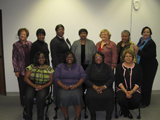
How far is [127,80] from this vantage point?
8.54ft

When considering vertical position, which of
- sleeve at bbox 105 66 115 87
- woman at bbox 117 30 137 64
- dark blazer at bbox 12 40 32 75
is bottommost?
sleeve at bbox 105 66 115 87

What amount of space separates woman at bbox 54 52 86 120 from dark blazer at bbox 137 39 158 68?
131cm

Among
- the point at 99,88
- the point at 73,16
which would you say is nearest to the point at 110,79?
the point at 99,88

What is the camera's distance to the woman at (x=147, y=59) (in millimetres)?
2939

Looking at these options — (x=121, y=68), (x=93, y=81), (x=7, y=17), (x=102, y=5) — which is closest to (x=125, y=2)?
(x=102, y=5)

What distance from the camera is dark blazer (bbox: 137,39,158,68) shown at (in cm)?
293

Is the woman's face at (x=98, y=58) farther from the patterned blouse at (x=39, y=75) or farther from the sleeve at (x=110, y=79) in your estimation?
the patterned blouse at (x=39, y=75)

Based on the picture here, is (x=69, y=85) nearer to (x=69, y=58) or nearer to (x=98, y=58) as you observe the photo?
(x=69, y=58)

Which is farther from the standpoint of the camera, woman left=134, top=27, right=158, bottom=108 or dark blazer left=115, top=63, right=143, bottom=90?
woman left=134, top=27, right=158, bottom=108

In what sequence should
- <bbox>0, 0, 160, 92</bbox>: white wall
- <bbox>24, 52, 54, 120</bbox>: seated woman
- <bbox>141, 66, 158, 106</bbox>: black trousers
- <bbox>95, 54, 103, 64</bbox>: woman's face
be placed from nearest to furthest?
<bbox>24, 52, 54, 120</bbox>: seated woman
<bbox>95, 54, 103, 64</bbox>: woman's face
<bbox>141, 66, 158, 106</bbox>: black trousers
<bbox>0, 0, 160, 92</bbox>: white wall

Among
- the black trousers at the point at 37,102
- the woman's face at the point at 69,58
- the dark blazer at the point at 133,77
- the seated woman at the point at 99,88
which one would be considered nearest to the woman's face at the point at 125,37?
the dark blazer at the point at 133,77

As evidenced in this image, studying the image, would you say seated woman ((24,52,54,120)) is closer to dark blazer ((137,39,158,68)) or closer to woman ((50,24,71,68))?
woman ((50,24,71,68))

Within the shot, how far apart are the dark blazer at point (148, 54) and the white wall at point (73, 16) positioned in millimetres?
889

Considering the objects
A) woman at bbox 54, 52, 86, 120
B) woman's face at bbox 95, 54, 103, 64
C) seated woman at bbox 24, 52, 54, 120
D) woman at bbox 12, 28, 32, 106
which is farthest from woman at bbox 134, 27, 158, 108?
woman at bbox 12, 28, 32, 106
